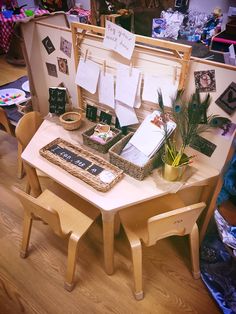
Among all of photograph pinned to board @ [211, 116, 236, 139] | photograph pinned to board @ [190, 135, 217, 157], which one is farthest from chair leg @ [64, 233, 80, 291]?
photograph pinned to board @ [211, 116, 236, 139]

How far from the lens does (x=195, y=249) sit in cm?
141

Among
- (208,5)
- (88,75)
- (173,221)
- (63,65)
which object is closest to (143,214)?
(173,221)

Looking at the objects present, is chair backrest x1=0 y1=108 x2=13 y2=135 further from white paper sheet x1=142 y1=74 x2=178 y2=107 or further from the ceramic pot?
the ceramic pot

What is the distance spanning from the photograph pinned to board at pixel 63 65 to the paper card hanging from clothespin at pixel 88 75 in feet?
0.40

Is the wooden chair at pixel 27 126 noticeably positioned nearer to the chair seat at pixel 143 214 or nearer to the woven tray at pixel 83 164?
the woven tray at pixel 83 164

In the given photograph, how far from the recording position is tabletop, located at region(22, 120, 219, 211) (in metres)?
1.16

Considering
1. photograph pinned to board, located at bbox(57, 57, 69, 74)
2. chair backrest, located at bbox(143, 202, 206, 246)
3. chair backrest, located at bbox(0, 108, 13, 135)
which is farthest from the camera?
chair backrest, located at bbox(0, 108, 13, 135)

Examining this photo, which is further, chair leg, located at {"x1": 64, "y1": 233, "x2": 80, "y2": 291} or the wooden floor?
the wooden floor

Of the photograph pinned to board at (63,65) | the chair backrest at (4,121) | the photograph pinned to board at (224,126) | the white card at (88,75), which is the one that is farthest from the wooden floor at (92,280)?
the photograph pinned to board at (63,65)

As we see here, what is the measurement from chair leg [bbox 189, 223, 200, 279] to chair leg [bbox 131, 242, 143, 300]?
294 mm

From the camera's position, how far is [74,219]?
4.49 feet

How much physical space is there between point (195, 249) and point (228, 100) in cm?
81

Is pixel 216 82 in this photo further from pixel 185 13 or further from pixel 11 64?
pixel 11 64

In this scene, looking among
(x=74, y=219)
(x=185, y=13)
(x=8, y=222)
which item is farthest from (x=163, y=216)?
(x=185, y=13)
